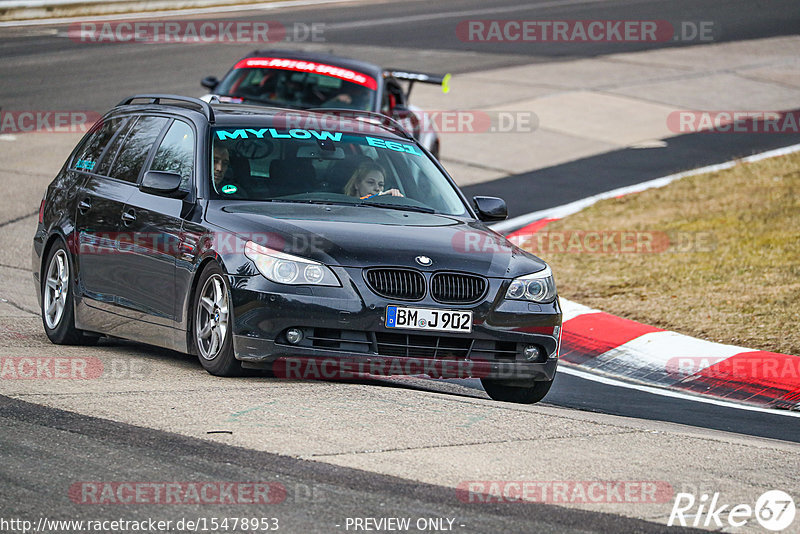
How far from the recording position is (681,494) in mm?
5574

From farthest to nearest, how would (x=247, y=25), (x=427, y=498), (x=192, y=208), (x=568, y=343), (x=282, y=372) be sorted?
(x=247, y=25) < (x=568, y=343) < (x=192, y=208) < (x=282, y=372) < (x=427, y=498)

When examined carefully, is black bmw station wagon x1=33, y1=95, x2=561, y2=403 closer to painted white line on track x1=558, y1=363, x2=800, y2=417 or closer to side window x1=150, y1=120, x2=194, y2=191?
side window x1=150, y1=120, x2=194, y2=191

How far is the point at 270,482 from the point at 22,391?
2.13 metres

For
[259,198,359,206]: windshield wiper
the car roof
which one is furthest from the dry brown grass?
[259,198,359,206]: windshield wiper

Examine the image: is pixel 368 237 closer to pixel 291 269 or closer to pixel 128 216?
pixel 291 269

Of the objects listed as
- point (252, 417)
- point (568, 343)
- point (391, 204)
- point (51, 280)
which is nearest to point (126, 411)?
point (252, 417)

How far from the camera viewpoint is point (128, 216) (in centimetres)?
857

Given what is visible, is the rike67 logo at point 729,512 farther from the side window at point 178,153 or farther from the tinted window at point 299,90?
the tinted window at point 299,90

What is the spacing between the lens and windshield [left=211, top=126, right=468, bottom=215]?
27.4ft

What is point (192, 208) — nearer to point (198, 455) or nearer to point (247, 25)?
point (198, 455)

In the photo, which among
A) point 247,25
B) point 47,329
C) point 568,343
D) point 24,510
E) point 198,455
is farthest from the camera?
point 247,25

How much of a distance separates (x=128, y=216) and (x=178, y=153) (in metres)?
0.52

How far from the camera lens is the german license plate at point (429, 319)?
293 inches

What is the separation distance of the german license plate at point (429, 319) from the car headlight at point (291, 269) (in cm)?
36
